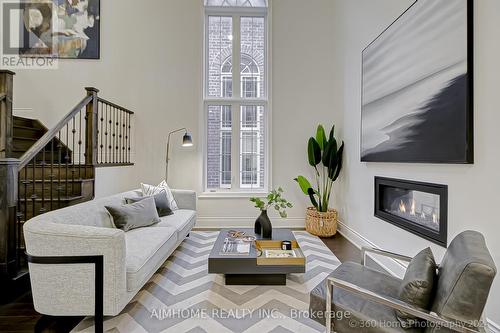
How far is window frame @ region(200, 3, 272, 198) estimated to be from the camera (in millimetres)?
4660

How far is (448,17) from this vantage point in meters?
2.06

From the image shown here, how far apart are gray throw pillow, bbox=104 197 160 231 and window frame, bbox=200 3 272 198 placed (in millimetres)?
1643

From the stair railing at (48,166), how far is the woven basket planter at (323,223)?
3112 millimetres

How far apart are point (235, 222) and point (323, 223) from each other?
1.48m

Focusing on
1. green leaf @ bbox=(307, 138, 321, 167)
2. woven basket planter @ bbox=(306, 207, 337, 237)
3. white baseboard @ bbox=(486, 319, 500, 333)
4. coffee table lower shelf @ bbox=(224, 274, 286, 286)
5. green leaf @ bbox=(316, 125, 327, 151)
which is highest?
green leaf @ bbox=(316, 125, 327, 151)

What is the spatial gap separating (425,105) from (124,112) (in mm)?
4239

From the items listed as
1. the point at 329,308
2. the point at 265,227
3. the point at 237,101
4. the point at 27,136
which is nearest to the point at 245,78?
the point at 237,101

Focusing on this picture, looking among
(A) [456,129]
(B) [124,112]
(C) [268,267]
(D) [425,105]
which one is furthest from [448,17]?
(B) [124,112]

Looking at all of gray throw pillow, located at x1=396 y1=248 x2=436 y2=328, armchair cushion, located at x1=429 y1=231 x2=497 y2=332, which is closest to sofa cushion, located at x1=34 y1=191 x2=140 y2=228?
gray throw pillow, located at x1=396 y1=248 x2=436 y2=328

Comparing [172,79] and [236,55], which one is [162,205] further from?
[236,55]

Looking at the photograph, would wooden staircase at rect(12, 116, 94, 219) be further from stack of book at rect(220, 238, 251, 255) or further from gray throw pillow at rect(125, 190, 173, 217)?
stack of book at rect(220, 238, 251, 255)

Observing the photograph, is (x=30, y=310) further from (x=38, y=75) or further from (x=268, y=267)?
(x=38, y=75)

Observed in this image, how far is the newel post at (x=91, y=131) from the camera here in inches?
133

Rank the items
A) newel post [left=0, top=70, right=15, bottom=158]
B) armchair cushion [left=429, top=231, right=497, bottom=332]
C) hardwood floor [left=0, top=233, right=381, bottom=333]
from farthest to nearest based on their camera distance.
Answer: newel post [left=0, top=70, right=15, bottom=158] < hardwood floor [left=0, top=233, right=381, bottom=333] < armchair cushion [left=429, top=231, right=497, bottom=332]
